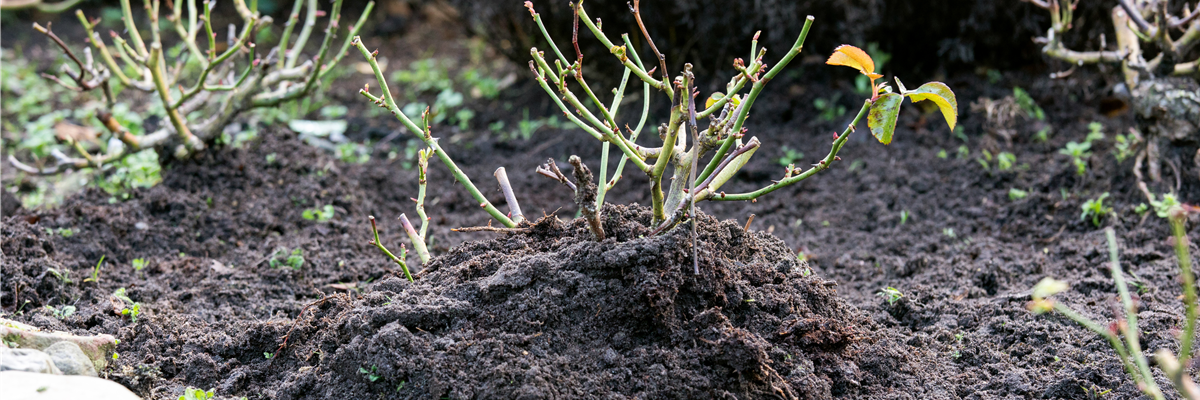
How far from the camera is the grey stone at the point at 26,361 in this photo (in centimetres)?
173

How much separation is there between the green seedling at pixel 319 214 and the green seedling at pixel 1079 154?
A: 3058 millimetres

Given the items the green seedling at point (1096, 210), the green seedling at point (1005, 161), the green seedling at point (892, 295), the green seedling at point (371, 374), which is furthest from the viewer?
the green seedling at point (1005, 161)

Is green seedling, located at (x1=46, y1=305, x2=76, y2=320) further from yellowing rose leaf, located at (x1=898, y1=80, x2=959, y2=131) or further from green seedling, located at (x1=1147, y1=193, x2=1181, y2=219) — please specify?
green seedling, located at (x1=1147, y1=193, x2=1181, y2=219)

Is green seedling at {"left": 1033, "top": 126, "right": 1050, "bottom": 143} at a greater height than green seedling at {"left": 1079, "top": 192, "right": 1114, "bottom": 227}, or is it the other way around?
green seedling at {"left": 1033, "top": 126, "right": 1050, "bottom": 143}

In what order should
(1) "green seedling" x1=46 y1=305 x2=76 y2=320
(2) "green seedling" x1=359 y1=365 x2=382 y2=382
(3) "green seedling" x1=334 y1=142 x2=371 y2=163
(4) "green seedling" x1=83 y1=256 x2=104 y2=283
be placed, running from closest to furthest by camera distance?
(2) "green seedling" x1=359 y1=365 x2=382 y2=382 → (1) "green seedling" x1=46 y1=305 x2=76 y2=320 → (4) "green seedling" x1=83 y1=256 x2=104 y2=283 → (3) "green seedling" x1=334 y1=142 x2=371 y2=163

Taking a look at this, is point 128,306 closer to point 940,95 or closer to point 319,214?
point 319,214

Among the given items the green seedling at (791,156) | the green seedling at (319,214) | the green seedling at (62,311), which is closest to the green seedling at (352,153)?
the green seedling at (319,214)

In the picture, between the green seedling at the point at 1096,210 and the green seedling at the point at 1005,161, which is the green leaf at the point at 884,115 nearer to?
the green seedling at the point at 1096,210

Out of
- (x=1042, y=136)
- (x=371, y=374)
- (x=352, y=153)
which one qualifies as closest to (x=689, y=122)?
(x=371, y=374)

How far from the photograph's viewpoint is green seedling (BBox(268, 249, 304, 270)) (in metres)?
2.82

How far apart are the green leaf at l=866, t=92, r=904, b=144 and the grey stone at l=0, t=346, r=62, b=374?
185 centimetres

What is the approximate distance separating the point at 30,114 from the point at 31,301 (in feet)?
11.6

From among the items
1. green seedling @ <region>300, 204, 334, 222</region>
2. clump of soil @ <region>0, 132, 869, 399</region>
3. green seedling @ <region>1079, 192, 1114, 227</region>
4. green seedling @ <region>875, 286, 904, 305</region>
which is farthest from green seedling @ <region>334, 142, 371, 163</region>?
green seedling @ <region>1079, 192, 1114, 227</region>

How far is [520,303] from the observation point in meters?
1.88
